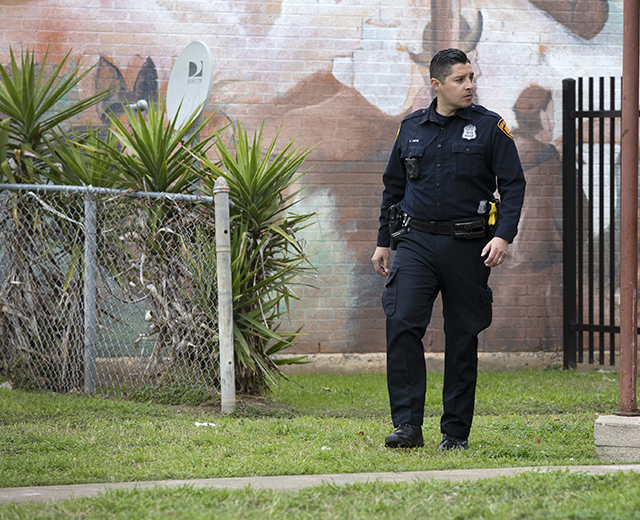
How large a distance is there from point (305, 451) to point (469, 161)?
172 cm

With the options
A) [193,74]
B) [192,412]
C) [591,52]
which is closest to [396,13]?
[591,52]

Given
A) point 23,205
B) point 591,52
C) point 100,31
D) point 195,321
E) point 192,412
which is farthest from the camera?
point 591,52

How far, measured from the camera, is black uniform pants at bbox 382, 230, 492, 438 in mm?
3902

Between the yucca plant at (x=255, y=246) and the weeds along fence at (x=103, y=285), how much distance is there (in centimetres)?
19

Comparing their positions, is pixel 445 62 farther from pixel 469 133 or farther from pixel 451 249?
pixel 451 249

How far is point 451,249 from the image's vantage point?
3914 mm

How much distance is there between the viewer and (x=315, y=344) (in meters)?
7.88

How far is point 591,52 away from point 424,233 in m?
5.41

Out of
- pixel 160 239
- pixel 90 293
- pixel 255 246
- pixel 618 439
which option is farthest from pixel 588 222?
pixel 90 293

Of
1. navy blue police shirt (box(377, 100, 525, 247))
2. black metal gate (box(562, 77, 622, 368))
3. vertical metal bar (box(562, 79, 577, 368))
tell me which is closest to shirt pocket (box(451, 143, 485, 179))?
navy blue police shirt (box(377, 100, 525, 247))

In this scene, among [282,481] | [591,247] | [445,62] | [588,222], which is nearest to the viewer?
Answer: [282,481]

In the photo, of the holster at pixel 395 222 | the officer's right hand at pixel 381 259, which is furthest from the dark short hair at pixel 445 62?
the officer's right hand at pixel 381 259

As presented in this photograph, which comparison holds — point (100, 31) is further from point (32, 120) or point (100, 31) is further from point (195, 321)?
point (195, 321)

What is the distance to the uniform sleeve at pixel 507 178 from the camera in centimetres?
384
